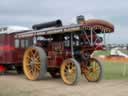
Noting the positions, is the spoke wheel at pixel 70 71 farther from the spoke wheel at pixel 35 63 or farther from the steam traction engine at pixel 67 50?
the spoke wheel at pixel 35 63

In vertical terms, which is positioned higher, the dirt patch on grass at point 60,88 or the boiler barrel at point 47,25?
the boiler barrel at point 47,25

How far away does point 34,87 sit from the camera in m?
16.5

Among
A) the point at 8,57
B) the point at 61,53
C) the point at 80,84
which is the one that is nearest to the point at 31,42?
the point at 8,57

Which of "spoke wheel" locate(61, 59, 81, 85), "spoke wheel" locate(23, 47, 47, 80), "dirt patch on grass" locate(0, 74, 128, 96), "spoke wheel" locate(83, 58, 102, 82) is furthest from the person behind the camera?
"spoke wheel" locate(23, 47, 47, 80)

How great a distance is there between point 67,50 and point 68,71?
1265mm

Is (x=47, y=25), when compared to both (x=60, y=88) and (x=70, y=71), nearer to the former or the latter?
(x=70, y=71)

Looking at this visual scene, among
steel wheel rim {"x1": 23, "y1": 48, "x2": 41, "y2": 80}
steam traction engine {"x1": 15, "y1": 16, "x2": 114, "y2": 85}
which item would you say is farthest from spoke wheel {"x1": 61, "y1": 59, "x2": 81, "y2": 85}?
steel wheel rim {"x1": 23, "y1": 48, "x2": 41, "y2": 80}

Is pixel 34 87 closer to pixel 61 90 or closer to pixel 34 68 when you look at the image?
pixel 61 90

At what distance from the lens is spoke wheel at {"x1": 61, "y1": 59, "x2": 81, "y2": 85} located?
16500 mm

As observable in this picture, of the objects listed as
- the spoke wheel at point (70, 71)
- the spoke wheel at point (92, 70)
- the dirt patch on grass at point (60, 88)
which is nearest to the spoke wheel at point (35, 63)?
the dirt patch on grass at point (60, 88)

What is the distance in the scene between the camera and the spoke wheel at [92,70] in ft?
59.0

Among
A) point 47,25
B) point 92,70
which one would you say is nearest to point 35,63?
point 47,25

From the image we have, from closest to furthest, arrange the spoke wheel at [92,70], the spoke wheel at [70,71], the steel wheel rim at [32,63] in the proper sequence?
the spoke wheel at [70,71] < the spoke wheel at [92,70] < the steel wheel rim at [32,63]

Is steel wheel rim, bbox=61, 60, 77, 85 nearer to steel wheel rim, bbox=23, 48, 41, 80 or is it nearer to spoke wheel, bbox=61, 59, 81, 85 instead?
spoke wheel, bbox=61, 59, 81, 85
